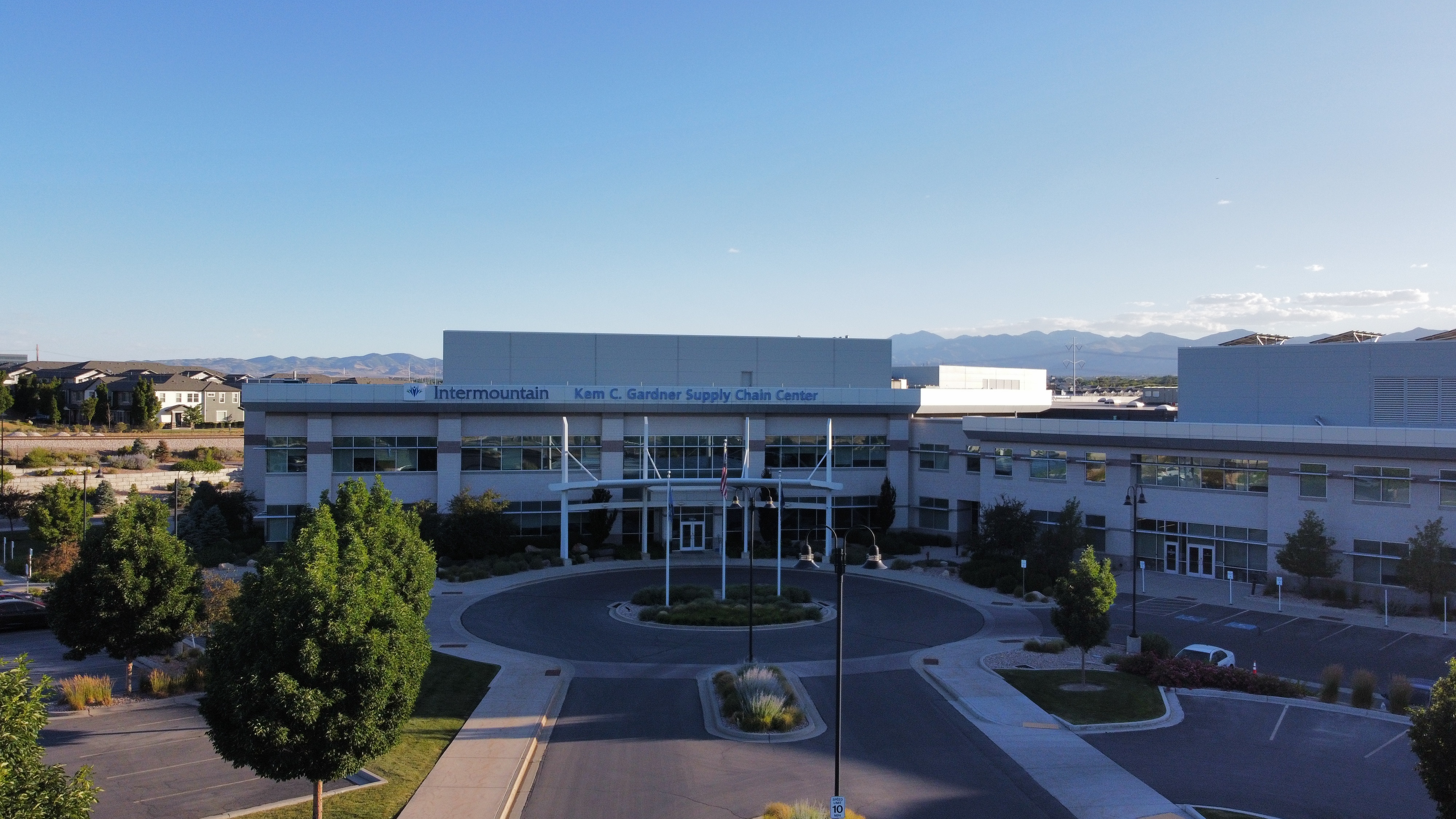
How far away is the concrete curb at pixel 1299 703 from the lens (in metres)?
21.4

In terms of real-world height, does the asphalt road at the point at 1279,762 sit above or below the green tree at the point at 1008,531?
below

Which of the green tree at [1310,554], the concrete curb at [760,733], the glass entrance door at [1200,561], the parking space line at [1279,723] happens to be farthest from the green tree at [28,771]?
the glass entrance door at [1200,561]

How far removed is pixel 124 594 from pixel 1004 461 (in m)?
Answer: 37.9

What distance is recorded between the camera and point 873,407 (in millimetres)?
50750

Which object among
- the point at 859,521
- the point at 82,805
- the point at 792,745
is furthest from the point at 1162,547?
the point at 82,805

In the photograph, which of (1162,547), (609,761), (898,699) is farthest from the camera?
(1162,547)

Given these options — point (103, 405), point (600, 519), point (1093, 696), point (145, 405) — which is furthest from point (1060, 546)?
point (103, 405)

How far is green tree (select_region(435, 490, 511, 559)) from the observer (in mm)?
42750

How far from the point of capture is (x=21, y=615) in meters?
29.4

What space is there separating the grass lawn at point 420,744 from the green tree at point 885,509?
29.1 m

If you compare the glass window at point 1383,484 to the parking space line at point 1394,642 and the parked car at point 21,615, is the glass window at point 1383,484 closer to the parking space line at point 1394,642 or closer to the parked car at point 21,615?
the parking space line at point 1394,642

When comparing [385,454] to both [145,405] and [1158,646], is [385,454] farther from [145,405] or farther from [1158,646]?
[145,405]

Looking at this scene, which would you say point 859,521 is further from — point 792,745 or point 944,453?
point 792,745

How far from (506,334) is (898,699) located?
34396 mm
